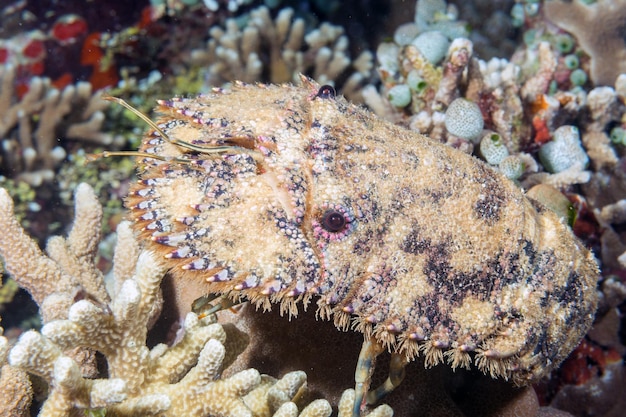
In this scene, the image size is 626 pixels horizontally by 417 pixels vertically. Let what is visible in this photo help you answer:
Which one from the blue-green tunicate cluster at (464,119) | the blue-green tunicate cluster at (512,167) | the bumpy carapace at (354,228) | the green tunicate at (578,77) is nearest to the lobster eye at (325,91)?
the bumpy carapace at (354,228)

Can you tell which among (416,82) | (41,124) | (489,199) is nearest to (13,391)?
A: (489,199)

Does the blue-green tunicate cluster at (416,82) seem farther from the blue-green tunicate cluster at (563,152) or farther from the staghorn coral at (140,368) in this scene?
the staghorn coral at (140,368)

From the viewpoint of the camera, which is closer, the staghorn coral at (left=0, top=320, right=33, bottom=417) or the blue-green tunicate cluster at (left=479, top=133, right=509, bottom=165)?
the staghorn coral at (left=0, top=320, right=33, bottom=417)

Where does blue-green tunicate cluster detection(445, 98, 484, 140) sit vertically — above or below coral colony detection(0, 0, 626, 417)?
above

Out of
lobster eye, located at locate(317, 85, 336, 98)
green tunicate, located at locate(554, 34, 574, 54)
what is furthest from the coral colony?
green tunicate, located at locate(554, 34, 574, 54)

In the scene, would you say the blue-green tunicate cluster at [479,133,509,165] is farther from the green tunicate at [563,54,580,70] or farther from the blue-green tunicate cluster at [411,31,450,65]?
the green tunicate at [563,54,580,70]

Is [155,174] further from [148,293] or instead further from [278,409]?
[278,409]
